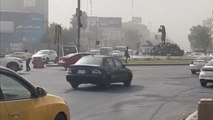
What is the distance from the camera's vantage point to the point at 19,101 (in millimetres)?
7598

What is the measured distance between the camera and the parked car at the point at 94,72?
71.9 ft

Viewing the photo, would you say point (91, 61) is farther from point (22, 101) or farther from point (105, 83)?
point (22, 101)

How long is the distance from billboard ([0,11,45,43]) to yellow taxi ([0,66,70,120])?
120 meters

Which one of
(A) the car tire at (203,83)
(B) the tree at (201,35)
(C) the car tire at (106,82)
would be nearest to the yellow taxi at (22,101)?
(C) the car tire at (106,82)

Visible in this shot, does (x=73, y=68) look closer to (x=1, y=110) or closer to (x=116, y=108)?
(x=116, y=108)

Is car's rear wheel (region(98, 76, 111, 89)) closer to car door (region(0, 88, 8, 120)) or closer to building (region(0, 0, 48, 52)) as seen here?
car door (region(0, 88, 8, 120))

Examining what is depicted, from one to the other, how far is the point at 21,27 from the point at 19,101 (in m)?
123

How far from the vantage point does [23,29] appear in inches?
5079

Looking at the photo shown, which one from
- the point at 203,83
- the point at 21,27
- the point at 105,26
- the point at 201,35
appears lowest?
the point at 203,83

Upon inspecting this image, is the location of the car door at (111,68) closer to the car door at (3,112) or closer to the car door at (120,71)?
the car door at (120,71)

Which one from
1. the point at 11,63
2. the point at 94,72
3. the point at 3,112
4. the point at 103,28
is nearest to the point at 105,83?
the point at 94,72

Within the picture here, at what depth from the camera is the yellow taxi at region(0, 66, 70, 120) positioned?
7277mm

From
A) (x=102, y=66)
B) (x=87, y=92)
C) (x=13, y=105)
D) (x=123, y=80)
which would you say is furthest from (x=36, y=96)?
(x=123, y=80)

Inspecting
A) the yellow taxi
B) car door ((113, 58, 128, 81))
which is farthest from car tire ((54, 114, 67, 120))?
car door ((113, 58, 128, 81))
